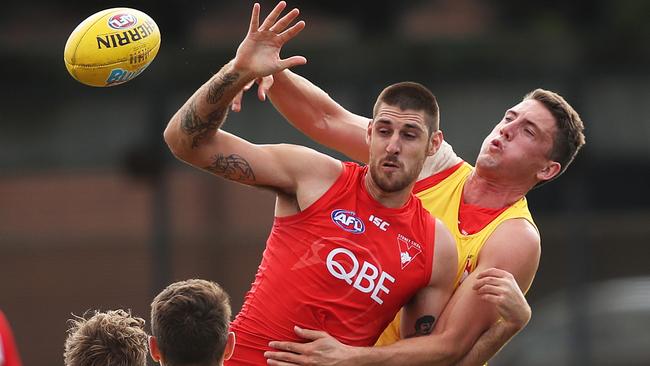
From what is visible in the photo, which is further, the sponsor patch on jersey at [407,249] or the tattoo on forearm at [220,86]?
the sponsor patch on jersey at [407,249]

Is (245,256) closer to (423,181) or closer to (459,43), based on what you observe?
(459,43)

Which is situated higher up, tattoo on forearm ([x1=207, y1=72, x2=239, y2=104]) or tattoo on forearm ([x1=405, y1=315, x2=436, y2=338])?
tattoo on forearm ([x1=207, y1=72, x2=239, y2=104])

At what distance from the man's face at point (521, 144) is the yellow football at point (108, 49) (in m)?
1.95

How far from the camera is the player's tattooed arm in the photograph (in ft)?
17.9

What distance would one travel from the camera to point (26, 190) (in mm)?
14414

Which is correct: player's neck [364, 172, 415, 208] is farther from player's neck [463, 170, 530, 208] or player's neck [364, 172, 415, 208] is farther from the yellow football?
the yellow football

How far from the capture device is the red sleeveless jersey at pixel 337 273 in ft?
18.7

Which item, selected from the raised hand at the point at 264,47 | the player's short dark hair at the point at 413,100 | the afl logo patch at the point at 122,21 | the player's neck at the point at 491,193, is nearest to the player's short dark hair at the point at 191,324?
the raised hand at the point at 264,47

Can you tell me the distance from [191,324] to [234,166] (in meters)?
0.99

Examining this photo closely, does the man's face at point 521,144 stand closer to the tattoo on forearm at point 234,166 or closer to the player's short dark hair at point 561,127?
the player's short dark hair at point 561,127

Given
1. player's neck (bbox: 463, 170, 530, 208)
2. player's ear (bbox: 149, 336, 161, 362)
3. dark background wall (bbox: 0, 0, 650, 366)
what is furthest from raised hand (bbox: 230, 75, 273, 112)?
dark background wall (bbox: 0, 0, 650, 366)

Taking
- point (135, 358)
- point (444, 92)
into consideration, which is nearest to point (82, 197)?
point (444, 92)

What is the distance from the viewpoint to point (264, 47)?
18.0 feet

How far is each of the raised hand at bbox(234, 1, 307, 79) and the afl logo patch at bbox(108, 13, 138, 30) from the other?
0.88m
